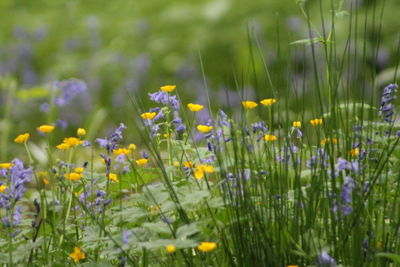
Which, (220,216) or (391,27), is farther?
(391,27)

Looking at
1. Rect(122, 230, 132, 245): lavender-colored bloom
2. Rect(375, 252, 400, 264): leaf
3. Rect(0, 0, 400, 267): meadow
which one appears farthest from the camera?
Rect(0, 0, 400, 267): meadow

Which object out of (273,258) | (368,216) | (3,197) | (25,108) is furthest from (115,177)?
(25,108)

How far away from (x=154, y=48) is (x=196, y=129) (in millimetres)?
3490

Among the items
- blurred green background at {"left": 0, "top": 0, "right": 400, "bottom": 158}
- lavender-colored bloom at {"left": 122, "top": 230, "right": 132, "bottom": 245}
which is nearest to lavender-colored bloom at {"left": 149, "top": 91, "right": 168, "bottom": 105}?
lavender-colored bloom at {"left": 122, "top": 230, "right": 132, "bottom": 245}

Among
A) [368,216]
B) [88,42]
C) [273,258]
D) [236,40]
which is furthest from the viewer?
[88,42]

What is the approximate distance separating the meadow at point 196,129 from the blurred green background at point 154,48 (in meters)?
0.02

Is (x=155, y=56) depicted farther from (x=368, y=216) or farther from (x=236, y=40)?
(x=368, y=216)

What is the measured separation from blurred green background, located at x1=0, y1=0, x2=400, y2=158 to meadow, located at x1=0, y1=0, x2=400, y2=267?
0.9 inches

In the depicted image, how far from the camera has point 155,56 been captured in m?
6.84

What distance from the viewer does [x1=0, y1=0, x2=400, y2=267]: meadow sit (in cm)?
168

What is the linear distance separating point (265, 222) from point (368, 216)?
307 millimetres

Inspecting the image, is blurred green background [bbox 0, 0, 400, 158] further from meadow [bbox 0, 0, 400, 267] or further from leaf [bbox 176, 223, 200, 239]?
leaf [bbox 176, 223, 200, 239]

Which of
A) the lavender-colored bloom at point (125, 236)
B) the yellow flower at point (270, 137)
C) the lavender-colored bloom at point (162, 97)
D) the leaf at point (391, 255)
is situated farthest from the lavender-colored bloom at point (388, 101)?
the lavender-colored bloom at point (125, 236)

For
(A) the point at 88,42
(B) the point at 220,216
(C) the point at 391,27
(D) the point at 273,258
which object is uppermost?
(A) the point at 88,42
